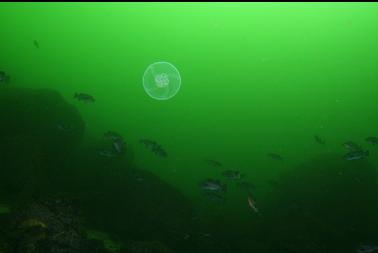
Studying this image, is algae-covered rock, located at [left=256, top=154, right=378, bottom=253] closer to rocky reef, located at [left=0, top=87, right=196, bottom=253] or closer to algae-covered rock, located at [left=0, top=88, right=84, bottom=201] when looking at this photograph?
rocky reef, located at [left=0, top=87, right=196, bottom=253]

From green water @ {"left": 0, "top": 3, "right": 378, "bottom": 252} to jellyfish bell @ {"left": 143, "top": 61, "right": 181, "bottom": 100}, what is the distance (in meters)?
4.03

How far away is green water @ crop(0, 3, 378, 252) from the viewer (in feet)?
92.5

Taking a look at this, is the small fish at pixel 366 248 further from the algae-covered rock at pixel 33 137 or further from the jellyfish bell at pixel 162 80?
the jellyfish bell at pixel 162 80

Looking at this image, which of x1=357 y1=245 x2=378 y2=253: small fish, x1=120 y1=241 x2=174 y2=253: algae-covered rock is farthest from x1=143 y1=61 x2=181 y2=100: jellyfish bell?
x1=357 y1=245 x2=378 y2=253: small fish

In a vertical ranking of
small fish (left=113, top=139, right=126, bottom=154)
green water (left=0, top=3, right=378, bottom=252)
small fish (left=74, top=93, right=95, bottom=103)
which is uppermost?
green water (left=0, top=3, right=378, bottom=252)

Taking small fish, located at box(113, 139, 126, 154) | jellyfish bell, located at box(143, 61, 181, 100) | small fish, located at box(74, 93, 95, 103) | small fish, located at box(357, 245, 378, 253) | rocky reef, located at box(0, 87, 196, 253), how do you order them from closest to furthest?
rocky reef, located at box(0, 87, 196, 253), small fish, located at box(357, 245, 378, 253), small fish, located at box(113, 139, 126, 154), small fish, located at box(74, 93, 95, 103), jellyfish bell, located at box(143, 61, 181, 100)

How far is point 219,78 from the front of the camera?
89.2m

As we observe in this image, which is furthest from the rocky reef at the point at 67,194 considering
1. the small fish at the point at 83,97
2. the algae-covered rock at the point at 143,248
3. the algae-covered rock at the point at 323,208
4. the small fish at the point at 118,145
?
the algae-covered rock at the point at 323,208

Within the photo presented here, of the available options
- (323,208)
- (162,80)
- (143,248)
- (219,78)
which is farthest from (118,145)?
(219,78)

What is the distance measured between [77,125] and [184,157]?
13.6m

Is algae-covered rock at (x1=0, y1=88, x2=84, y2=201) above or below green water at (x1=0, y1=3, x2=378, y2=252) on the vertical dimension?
below

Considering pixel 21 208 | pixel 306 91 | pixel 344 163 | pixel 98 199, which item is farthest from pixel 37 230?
pixel 306 91

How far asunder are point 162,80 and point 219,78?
7083 centimetres

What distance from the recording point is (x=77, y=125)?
14.1m
